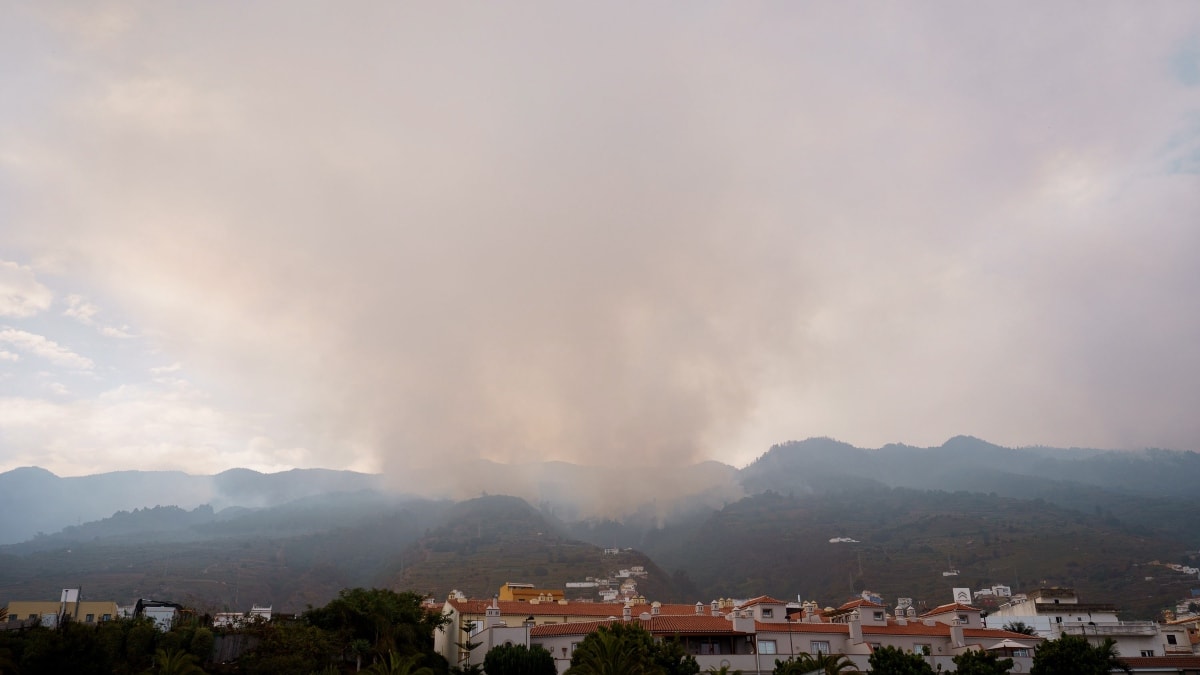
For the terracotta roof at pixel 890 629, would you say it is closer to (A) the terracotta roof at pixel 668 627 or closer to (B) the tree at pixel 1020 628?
(A) the terracotta roof at pixel 668 627

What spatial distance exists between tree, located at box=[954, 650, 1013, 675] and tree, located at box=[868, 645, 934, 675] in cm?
213

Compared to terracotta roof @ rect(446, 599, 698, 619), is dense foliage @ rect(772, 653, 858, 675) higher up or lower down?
lower down

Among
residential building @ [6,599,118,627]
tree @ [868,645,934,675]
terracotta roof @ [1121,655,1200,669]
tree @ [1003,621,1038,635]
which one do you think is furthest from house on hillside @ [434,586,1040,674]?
residential building @ [6,599,118,627]

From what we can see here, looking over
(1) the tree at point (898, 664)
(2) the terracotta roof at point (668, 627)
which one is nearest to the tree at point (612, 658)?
(2) the terracotta roof at point (668, 627)

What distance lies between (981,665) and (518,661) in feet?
98.0

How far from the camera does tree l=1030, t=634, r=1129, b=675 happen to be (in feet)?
167

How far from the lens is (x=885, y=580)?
199 m

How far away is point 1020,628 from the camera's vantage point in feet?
262

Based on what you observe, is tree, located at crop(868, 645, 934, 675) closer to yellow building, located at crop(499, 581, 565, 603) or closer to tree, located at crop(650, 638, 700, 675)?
tree, located at crop(650, 638, 700, 675)

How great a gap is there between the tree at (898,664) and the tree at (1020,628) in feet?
108

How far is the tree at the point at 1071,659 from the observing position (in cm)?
5100

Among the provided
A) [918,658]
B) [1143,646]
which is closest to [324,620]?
[918,658]

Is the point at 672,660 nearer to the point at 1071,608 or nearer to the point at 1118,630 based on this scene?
the point at 1118,630

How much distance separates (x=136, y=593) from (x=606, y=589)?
353 feet
